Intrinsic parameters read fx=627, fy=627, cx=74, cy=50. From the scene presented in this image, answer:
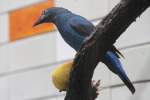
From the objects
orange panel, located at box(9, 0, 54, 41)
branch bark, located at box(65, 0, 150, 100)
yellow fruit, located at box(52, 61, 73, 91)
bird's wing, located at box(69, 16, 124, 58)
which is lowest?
orange panel, located at box(9, 0, 54, 41)

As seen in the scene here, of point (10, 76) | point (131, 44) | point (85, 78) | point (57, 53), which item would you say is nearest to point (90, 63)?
point (85, 78)

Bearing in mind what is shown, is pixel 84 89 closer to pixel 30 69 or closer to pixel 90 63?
pixel 90 63

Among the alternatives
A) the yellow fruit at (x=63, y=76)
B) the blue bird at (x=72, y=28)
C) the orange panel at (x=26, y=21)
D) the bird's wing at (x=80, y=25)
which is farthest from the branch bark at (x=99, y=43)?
the orange panel at (x=26, y=21)

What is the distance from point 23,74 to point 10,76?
0.14 metres

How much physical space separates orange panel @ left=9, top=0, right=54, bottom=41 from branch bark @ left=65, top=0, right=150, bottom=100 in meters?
2.70

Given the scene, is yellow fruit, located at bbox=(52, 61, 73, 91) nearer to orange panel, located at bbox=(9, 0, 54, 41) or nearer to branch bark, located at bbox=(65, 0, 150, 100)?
branch bark, located at bbox=(65, 0, 150, 100)

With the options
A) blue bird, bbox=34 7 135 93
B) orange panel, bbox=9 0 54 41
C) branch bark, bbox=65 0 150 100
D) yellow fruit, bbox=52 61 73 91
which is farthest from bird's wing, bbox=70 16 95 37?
orange panel, bbox=9 0 54 41

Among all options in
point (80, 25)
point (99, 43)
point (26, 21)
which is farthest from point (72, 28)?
point (26, 21)

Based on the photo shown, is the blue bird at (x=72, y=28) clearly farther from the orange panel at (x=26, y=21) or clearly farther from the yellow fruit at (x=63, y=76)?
the orange panel at (x=26, y=21)

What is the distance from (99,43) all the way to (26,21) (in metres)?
2.97

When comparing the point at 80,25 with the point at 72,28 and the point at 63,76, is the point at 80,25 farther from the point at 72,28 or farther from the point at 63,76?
the point at 63,76

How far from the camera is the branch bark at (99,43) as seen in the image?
167 cm

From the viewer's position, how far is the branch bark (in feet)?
5.47

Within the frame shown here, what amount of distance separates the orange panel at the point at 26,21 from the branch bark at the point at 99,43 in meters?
2.70
